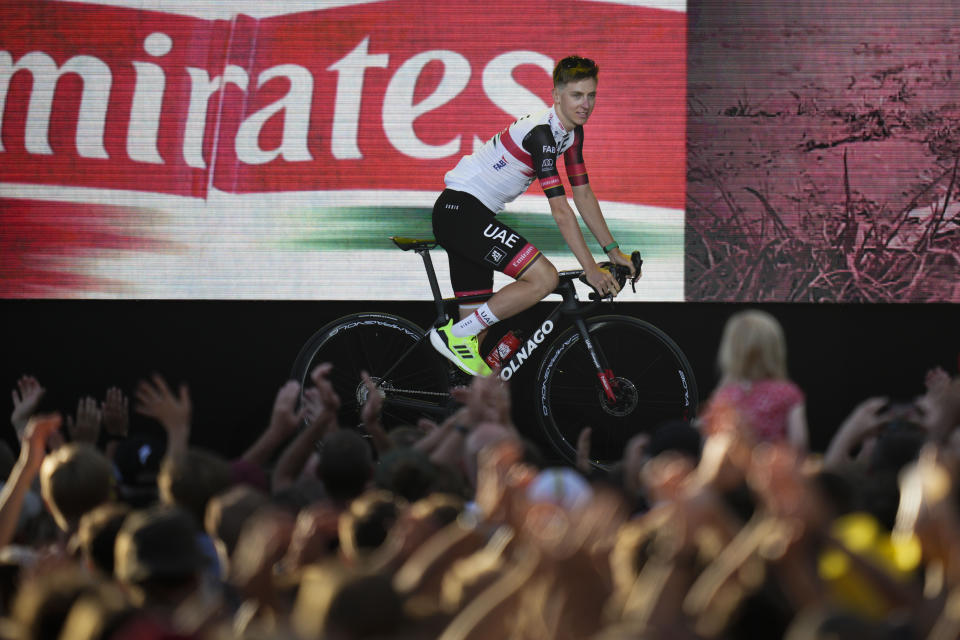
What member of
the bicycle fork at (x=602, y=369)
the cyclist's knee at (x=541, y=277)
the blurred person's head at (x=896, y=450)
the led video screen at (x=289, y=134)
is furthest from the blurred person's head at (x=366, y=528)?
the led video screen at (x=289, y=134)

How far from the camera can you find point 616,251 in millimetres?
5398

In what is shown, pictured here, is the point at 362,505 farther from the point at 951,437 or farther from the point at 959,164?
the point at 959,164

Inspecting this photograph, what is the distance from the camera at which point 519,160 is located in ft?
17.6

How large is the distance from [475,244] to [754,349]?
2016 mm

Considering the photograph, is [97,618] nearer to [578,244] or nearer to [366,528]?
[366,528]

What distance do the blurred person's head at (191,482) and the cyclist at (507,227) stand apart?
2.43 meters

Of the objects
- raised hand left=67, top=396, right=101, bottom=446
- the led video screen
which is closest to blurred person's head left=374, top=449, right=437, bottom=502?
raised hand left=67, top=396, right=101, bottom=446

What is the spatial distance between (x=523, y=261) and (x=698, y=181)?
1.26 meters

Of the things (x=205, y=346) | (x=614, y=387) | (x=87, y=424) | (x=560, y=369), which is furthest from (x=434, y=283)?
(x=87, y=424)

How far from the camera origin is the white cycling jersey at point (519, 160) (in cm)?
525

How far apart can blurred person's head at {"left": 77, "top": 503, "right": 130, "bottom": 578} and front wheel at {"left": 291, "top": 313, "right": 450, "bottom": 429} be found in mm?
2957

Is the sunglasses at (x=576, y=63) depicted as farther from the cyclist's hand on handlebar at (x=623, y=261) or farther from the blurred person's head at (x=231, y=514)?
the blurred person's head at (x=231, y=514)

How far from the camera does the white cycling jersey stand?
5250 millimetres

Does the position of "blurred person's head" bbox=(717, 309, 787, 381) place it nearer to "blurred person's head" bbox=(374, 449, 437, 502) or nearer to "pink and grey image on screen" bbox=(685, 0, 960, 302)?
"blurred person's head" bbox=(374, 449, 437, 502)
